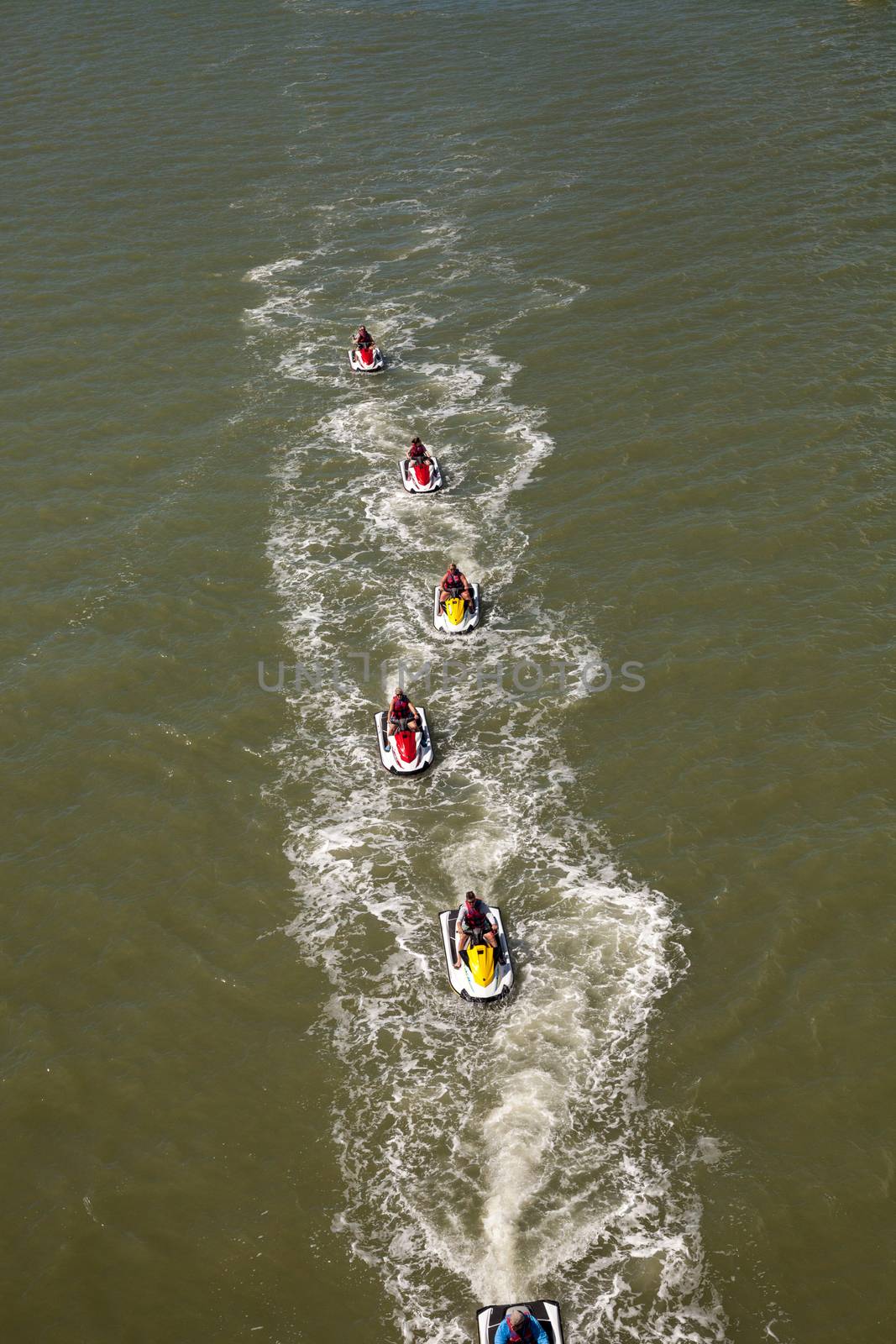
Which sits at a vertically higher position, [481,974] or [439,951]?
[481,974]

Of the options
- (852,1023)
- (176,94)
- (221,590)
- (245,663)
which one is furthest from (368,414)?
(176,94)

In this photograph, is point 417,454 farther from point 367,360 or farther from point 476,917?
point 476,917

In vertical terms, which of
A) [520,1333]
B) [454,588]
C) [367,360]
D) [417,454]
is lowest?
[520,1333]

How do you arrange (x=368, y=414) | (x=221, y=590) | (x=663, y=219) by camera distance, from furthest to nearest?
1. (x=663, y=219)
2. (x=368, y=414)
3. (x=221, y=590)

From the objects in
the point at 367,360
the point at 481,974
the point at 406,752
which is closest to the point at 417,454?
the point at 367,360

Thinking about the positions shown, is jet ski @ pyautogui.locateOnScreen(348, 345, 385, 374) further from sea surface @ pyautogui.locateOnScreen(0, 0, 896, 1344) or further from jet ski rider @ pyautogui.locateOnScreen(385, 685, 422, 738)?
jet ski rider @ pyautogui.locateOnScreen(385, 685, 422, 738)

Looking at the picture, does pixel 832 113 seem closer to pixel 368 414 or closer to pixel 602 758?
pixel 368 414
